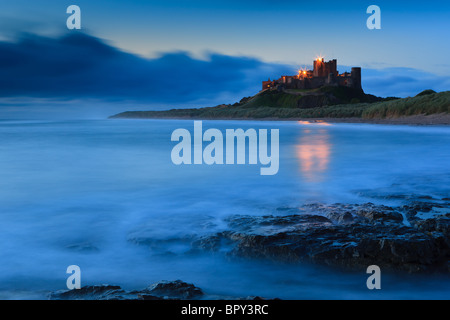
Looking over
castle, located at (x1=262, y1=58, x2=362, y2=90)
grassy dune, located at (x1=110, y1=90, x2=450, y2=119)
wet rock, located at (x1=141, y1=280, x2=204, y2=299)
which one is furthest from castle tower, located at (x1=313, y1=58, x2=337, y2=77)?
wet rock, located at (x1=141, y1=280, x2=204, y2=299)

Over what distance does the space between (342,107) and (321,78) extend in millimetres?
81244

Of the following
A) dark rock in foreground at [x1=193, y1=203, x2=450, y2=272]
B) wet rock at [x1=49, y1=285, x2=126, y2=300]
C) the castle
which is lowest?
wet rock at [x1=49, y1=285, x2=126, y2=300]

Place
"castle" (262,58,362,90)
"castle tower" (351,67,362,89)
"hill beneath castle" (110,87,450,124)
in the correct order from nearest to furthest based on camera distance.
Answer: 1. "hill beneath castle" (110,87,450,124)
2. "castle" (262,58,362,90)
3. "castle tower" (351,67,362,89)

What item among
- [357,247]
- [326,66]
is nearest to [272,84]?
[326,66]

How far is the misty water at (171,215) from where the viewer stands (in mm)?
3410

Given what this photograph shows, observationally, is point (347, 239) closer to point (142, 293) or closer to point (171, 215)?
point (142, 293)

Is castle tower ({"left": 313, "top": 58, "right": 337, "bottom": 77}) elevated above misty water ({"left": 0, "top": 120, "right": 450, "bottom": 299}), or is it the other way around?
castle tower ({"left": 313, "top": 58, "right": 337, "bottom": 77})

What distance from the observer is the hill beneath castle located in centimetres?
3338

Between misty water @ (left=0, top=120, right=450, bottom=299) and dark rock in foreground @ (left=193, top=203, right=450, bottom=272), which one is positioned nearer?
misty water @ (left=0, top=120, right=450, bottom=299)

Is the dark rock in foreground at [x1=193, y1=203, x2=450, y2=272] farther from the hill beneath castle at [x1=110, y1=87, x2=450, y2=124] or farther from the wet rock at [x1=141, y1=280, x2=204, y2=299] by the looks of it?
the hill beneath castle at [x1=110, y1=87, x2=450, y2=124]

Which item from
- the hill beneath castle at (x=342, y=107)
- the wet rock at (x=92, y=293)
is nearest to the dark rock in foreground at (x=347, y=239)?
the wet rock at (x=92, y=293)

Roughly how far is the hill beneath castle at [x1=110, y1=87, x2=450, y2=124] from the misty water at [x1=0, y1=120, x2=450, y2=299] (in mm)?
24367

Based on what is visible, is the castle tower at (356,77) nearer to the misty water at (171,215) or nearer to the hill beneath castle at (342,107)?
the hill beneath castle at (342,107)

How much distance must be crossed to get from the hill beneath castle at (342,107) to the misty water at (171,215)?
24.4m
